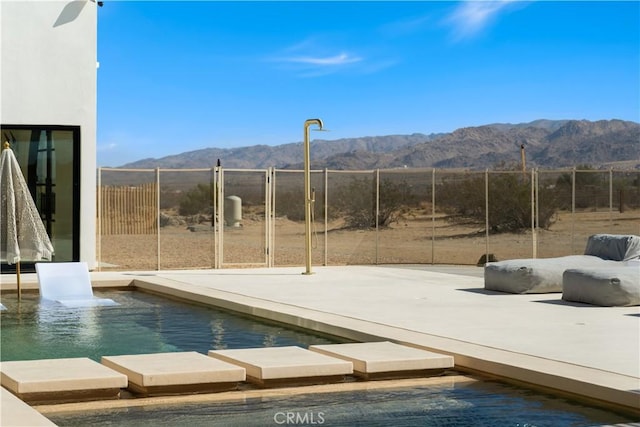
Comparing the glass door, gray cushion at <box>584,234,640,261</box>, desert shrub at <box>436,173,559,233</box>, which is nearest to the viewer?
gray cushion at <box>584,234,640,261</box>

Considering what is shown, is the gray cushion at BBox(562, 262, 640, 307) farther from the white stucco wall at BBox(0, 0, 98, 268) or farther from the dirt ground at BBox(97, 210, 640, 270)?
the dirt ground at BBox(97, 210, 640, 270)

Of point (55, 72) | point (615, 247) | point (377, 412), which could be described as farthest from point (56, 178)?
point (377, 412)

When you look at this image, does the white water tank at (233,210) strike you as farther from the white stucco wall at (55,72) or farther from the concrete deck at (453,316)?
the concrete deck at (453,316)

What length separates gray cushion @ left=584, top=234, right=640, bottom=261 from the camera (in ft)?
42.0

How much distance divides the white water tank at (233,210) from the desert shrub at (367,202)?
175 inches

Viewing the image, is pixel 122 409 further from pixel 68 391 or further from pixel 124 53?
pixel 124 53

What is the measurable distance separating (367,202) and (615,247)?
23.9m

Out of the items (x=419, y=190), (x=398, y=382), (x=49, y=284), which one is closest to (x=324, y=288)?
(x=49, y=284)

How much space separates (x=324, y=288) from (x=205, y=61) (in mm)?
60171

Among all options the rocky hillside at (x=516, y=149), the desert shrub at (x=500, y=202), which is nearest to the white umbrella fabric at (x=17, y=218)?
the desert shrub at (x=500, y=202)

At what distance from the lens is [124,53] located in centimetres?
6203

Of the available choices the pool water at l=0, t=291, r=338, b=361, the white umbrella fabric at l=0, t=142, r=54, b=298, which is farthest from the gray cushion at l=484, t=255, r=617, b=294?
the white umbrella fabric at l=0, t=142, r=54, b=298

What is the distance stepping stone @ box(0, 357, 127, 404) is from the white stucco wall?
32.2 ft

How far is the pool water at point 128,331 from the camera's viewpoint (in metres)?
8.38
